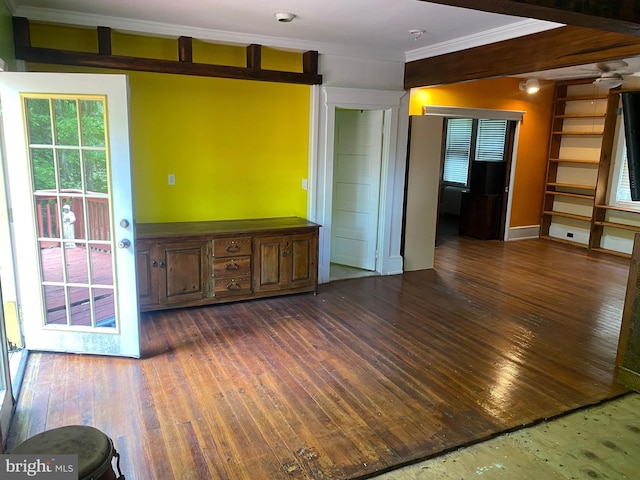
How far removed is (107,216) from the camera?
3217 millimetres

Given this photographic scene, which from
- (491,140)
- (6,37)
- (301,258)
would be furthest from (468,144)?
(6,37)

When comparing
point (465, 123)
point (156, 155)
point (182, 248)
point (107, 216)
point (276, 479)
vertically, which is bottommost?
point (276, 479)

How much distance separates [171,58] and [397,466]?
4006mm

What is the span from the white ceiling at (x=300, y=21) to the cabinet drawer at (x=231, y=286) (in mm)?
2271

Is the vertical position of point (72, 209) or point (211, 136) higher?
point (211, 136)

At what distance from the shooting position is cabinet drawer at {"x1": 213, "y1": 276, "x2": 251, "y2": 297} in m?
4.46

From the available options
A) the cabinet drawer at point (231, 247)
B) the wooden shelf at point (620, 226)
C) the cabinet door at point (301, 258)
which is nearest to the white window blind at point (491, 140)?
the wooden shelf at point (620, 226)

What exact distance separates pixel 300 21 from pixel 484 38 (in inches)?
64.8

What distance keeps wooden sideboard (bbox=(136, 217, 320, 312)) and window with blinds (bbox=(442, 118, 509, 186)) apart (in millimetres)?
4778

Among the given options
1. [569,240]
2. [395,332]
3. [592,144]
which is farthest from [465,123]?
[395,332]

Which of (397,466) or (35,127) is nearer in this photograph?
(397,466)

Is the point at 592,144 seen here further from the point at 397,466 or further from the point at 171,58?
the point at 397,466

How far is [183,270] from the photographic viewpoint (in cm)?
429

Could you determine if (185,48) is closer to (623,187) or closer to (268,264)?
(268,264)
